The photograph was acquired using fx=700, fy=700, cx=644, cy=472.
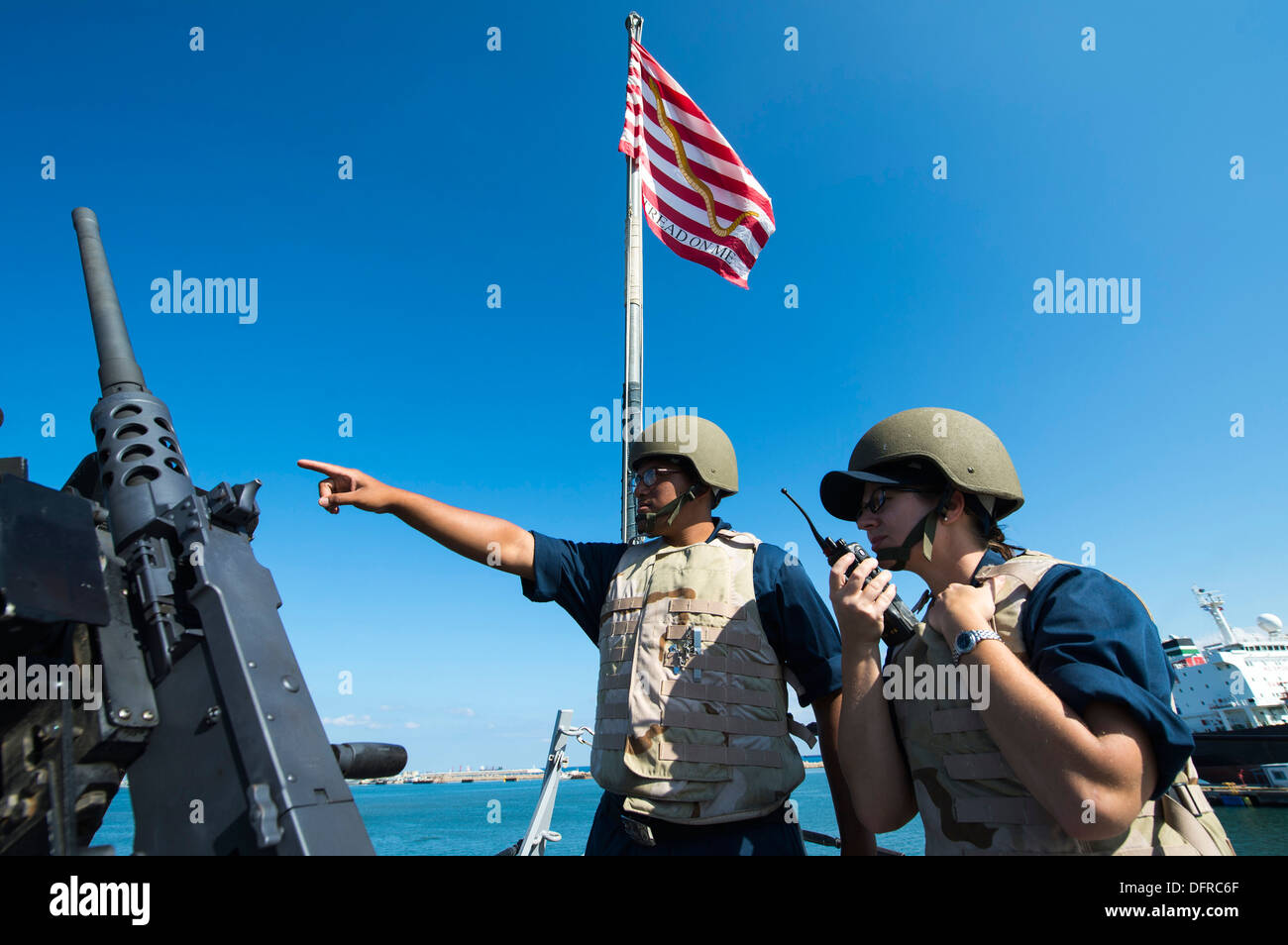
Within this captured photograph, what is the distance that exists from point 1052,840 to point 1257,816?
4928cm

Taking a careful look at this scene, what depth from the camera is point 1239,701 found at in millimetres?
42531

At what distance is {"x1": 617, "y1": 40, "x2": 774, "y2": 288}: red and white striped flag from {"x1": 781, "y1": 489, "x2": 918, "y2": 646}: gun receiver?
5.87m

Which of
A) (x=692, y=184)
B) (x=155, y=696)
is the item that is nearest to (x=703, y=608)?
(x=155, y=696)

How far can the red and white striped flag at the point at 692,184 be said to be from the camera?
8.19 metres

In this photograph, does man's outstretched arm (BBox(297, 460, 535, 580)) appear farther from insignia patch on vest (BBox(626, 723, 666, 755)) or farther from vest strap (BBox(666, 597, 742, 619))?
insignia patch on vest (BBox(626, 723, 666, 755))

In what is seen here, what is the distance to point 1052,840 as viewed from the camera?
2082mm

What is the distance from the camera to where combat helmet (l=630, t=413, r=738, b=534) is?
361 cm

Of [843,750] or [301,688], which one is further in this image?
[843,750]

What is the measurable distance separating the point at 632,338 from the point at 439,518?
405 centimetres

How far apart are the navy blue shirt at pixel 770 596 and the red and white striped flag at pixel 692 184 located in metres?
5.28

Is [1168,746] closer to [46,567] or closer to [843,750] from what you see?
[843,750]
